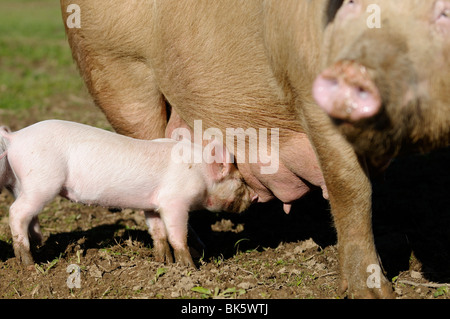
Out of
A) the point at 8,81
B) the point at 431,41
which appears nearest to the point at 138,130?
the point at 431,41

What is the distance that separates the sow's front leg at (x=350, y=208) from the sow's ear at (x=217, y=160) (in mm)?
758

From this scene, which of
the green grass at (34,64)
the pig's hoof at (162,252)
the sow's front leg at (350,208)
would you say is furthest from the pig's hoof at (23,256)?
the green grass at (34,64)

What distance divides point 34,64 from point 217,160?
6.75 m

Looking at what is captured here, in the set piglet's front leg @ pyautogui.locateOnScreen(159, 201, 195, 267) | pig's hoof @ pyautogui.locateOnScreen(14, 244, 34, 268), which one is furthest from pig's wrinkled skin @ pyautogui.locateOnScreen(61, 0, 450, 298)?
pig's hoof @ pyautogui.locateOnScreen(14, 244, 34, 268)

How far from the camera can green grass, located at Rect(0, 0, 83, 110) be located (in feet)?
25.5

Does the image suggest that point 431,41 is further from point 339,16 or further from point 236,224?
point 236,224

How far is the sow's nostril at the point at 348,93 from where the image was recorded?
2346mm

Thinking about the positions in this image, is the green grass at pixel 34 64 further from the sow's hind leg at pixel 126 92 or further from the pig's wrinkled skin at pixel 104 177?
the pig's wrinkled skin at pixel 104 177

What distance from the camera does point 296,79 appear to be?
312 centimetres

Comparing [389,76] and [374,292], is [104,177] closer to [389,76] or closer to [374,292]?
[374,292]

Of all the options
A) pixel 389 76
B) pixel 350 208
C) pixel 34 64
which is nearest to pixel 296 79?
pixel 350 208

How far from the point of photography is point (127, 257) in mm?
3643

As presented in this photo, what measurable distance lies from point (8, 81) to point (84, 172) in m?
5.50

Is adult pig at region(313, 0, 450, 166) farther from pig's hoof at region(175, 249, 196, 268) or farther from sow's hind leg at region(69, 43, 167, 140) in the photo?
sow's hind leg at region(69, 43, 167, 140)
